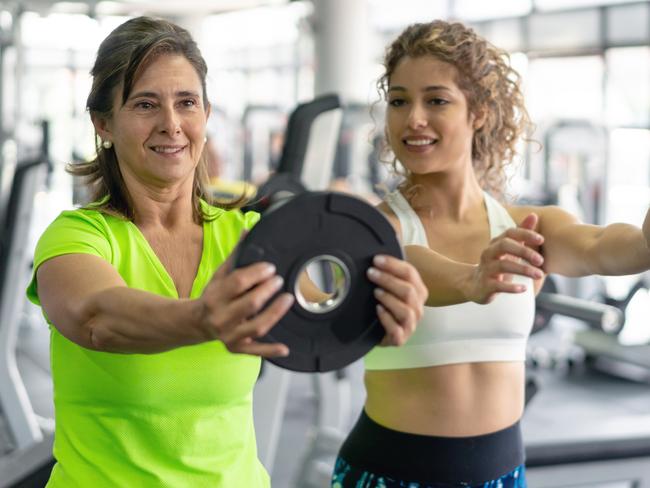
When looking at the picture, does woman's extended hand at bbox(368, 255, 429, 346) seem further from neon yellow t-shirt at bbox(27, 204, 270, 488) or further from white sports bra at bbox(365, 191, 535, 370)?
white sports bra at bbox(365, 191, 535, 370)

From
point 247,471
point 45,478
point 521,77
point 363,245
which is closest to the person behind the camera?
point 363,245

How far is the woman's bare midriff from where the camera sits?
5.27 ft

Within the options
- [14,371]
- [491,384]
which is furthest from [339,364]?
[14,371]

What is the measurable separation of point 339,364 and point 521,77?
1.14 metres

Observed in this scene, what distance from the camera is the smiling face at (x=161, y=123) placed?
123cm

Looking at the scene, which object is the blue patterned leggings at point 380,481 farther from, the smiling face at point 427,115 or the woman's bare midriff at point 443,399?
the smiling face at point 427,115

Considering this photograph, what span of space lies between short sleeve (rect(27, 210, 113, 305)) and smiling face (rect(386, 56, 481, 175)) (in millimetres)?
639

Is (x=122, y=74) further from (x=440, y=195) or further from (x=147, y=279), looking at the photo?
(x=440, y=195)

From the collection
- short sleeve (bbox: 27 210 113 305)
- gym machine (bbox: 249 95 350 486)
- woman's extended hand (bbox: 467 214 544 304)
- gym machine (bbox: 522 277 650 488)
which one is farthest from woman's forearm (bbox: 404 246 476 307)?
gym machine (bbox: 249 95 350 486)

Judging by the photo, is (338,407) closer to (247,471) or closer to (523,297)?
(523,297)

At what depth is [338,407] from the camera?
4004 millimetres

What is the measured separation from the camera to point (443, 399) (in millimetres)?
1608

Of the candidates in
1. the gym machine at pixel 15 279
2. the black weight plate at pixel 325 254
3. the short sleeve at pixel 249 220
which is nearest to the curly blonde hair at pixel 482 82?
the short sleeve at pixel 249 220

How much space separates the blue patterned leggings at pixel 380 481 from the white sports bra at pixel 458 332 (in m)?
0.21
